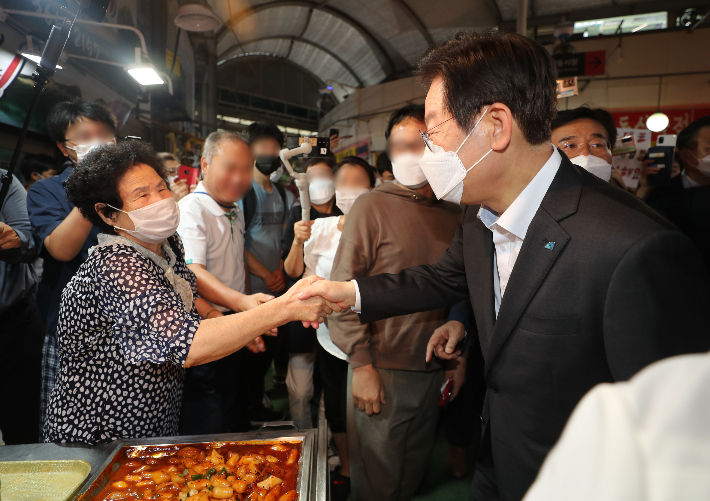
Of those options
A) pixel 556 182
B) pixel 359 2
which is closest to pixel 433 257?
pixel 556 182

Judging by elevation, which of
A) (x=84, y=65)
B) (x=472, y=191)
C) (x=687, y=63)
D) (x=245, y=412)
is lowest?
(x=245, y=412)

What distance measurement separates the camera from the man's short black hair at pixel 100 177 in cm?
165

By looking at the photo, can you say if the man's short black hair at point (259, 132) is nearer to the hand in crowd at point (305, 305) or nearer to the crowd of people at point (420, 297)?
the crowd of people at point (420, 297)

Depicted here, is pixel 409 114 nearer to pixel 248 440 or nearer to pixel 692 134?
pixel 248 440

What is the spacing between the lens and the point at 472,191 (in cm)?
140

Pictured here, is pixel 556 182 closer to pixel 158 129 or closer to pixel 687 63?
pixel 158 129

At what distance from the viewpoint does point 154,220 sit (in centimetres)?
170

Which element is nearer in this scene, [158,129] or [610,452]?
[610,452]

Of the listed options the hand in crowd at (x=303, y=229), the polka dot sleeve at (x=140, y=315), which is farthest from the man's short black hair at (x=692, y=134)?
the polka dot sleeve at (x=140, y=315)

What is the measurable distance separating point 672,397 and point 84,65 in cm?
657

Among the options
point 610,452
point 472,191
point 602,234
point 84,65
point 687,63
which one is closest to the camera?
point 610,452

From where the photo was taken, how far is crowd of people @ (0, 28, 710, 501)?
0.91 meters

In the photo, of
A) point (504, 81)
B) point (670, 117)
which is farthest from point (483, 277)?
point (670, 117)

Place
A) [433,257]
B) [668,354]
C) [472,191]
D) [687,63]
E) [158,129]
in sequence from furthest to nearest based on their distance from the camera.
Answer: [687,63] → [158,129] → [433,257] → [472,191] → [668,354]
